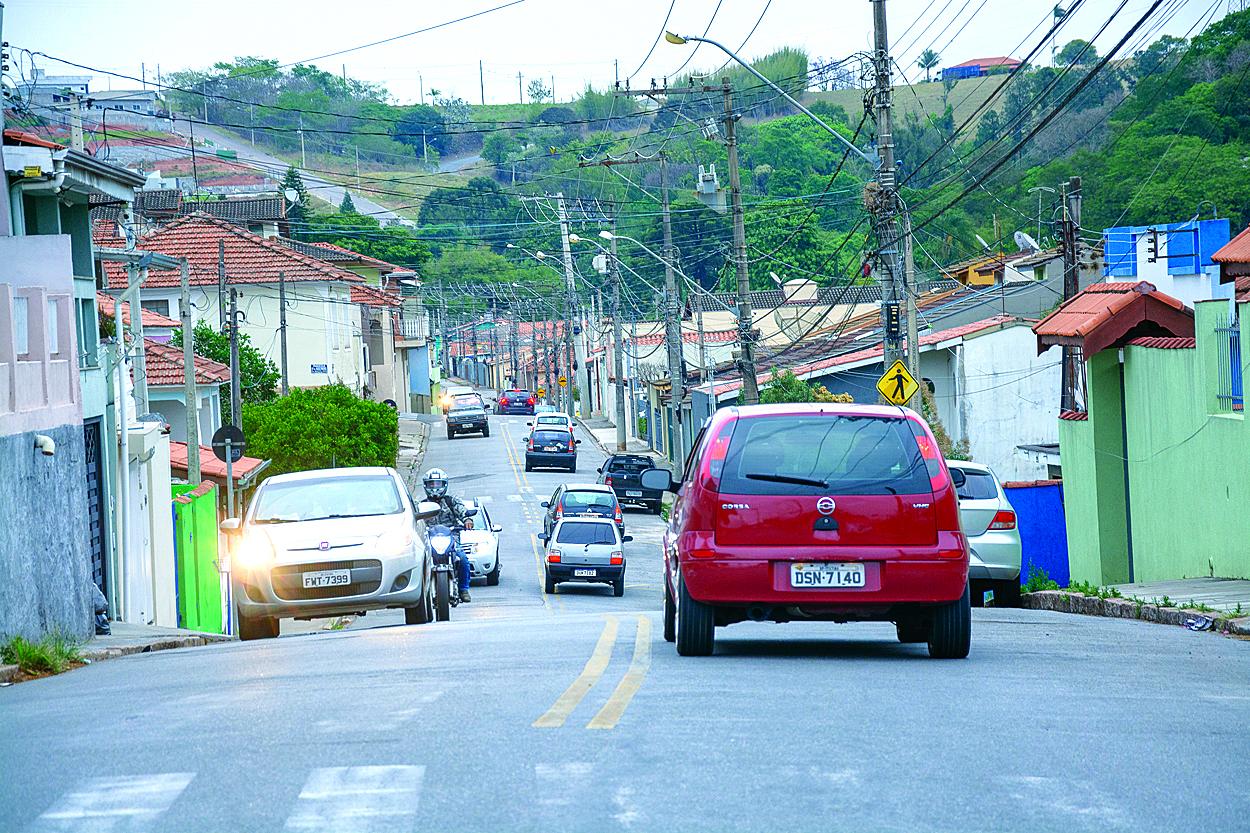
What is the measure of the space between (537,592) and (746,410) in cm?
2330

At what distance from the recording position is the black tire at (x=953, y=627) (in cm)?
1032

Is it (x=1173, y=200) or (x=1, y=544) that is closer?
(x=1, y=544)

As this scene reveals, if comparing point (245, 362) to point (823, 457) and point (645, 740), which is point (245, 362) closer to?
point (823, 457)

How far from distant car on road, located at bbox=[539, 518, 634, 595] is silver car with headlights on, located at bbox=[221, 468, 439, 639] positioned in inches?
612

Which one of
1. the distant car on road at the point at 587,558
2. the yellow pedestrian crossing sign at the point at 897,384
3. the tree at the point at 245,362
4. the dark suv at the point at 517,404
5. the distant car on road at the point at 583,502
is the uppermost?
the tree at the point at 245,362

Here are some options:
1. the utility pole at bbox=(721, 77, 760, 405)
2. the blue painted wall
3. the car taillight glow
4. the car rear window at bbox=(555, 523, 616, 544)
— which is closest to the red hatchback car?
the car taillight glow

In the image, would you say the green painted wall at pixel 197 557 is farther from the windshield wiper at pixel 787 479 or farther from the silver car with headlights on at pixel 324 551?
the windshield wiper at pixel 787 479

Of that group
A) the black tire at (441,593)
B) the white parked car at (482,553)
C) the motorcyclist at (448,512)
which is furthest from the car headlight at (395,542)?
the white parked car at (482,553)

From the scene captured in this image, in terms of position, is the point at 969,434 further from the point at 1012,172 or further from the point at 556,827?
the point at 1012,172

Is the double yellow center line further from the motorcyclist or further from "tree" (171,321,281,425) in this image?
"tree" (171,321,281,425)

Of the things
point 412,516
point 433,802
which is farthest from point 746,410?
point 412,516

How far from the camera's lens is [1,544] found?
13359 millimetres

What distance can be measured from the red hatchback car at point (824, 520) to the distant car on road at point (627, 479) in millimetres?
39582

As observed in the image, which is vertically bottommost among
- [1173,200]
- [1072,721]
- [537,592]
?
[537,592]
